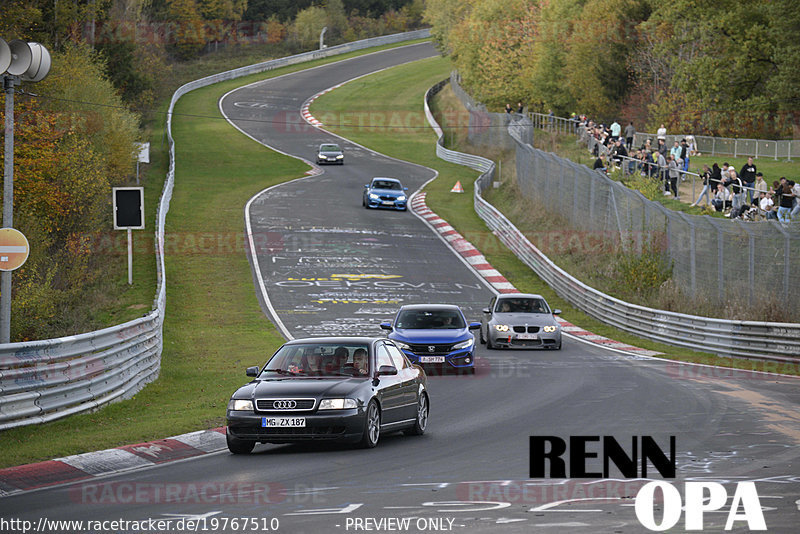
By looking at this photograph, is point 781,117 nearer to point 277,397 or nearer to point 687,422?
point 687,422

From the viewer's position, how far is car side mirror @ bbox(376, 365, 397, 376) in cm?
1371

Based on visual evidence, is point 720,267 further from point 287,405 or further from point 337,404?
point 287,405

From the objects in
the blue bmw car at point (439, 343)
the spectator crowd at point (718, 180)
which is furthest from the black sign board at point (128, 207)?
the spectator crowd at point (718, 180)

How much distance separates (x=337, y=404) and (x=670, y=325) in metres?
18.2

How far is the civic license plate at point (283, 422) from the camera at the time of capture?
1265cm

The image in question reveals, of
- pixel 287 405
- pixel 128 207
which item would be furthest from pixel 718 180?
pixel 287 405

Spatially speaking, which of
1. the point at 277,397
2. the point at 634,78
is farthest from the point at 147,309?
the point at 634,78

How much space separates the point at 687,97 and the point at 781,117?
206 inches

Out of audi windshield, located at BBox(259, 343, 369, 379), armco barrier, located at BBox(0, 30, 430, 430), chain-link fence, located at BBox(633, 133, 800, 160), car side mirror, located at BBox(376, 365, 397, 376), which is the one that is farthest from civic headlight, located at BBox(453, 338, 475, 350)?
chain-link fence, located at BBox(633, 133, 800, 160)

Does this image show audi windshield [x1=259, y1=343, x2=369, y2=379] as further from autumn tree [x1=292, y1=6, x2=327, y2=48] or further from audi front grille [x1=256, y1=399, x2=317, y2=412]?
autumn tree [x1=292, y1=6, x2=327, y2=48]

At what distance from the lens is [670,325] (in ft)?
95.8

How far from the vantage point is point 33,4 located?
168 feet

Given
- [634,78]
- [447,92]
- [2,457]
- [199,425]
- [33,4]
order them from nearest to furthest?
[2,457] < [199,425] < [33,4] < [634,78] < [447,92]

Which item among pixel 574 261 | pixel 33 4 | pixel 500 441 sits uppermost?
pixel 33 4
